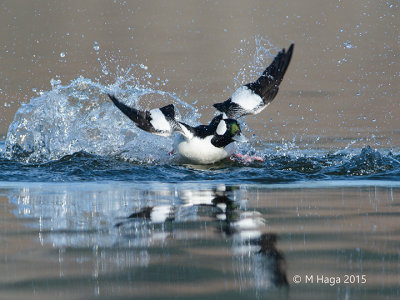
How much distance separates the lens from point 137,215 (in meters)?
5.05

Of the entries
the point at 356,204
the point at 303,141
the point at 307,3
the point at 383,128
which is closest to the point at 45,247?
the point at 356,204

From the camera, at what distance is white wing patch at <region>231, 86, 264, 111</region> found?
30.2 feet

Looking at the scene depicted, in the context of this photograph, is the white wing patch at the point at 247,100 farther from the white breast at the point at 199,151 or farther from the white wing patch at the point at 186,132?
the white wing patch at the point at 186,132

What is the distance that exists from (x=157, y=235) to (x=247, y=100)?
16.7 feet

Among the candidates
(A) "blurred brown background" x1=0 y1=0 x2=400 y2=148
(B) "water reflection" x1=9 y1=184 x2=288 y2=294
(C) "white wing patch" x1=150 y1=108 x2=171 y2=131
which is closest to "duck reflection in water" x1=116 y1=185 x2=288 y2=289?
(B) "water reflection" x1=9 y1=184 x2=288 y2=294

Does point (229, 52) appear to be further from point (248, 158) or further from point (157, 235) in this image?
point (157, 235)

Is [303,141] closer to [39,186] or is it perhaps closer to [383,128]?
[383,128]

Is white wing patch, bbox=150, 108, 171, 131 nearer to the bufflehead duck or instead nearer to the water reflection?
the bufflehead duck

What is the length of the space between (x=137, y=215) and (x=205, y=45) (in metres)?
16.9

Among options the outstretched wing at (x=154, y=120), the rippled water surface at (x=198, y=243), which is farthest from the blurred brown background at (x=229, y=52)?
the rippled water surface at (x=198, y=243)

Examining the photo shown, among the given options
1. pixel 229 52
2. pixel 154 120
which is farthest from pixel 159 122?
pixel 229 52

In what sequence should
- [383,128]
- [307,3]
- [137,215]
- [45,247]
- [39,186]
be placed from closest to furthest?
[45,247], [137,215], [39,186], [383,128], [307,3]

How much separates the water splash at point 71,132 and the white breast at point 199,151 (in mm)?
443

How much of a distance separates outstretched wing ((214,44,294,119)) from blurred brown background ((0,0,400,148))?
5.99 feet
